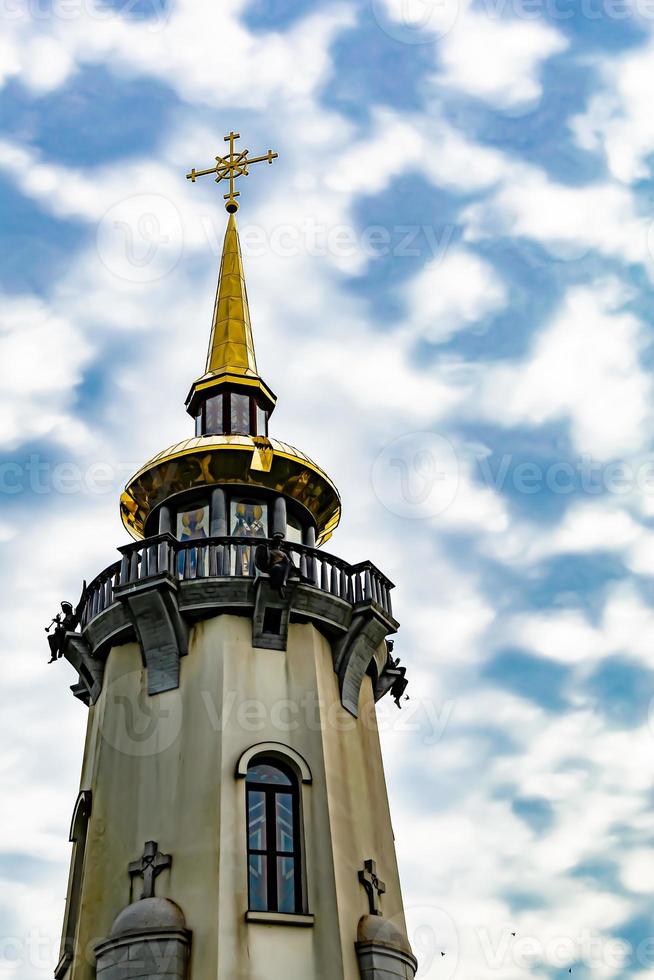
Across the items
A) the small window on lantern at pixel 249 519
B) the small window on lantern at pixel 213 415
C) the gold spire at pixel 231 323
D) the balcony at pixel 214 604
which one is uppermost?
the gold spire at pixel 231 323

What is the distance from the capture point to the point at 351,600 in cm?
2445

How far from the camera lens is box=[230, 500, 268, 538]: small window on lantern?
2573cm

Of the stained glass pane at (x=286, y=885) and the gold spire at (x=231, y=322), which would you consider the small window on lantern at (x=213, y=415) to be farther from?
the stained glass pane at (x=286, y=885)

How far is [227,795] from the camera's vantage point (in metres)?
20.7

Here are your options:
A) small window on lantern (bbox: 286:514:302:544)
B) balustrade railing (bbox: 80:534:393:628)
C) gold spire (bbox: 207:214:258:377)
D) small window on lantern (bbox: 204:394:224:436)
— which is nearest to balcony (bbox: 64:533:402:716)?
balustrade railing (bbox: 80:534:393:628)

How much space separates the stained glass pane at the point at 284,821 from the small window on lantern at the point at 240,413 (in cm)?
Result: 995

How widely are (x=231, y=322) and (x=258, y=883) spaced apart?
51.3ft

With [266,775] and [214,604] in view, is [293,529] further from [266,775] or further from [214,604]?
[266,775]

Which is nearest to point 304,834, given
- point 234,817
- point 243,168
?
point 234,817

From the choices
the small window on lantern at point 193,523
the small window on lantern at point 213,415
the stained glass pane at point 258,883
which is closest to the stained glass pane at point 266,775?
the stained glass pane at point 258,883

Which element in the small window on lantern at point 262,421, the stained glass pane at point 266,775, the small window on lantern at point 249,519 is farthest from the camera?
the small window on lantern at point 262,421

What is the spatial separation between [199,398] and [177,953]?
564 inches

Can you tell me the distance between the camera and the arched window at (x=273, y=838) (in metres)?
20.2

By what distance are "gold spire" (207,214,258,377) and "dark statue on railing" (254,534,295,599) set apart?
7.24 meters
